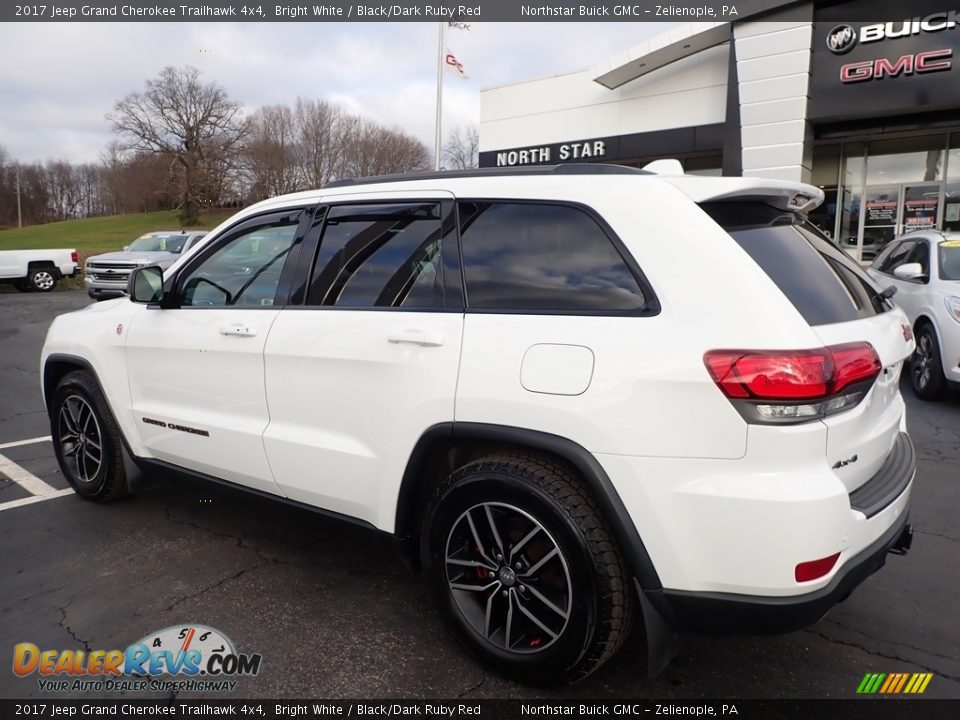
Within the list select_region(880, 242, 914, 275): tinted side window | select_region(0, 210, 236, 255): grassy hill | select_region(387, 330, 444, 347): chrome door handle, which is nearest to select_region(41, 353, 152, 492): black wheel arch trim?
select_region(387, 330, 444, 347): chrome door handle

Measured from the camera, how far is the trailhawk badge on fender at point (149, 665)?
8.14 ft

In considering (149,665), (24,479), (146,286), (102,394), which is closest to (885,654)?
(149,665)

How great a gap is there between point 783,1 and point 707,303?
16.9 meters

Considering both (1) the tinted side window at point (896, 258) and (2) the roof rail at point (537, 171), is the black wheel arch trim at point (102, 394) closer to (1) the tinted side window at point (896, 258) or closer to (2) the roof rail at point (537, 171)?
(2) the roof rail at point (537, 171)

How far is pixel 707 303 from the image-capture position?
2.04m

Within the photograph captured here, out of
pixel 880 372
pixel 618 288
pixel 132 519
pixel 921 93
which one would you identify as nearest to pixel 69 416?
pixel 132 519

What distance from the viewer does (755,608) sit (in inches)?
77.8

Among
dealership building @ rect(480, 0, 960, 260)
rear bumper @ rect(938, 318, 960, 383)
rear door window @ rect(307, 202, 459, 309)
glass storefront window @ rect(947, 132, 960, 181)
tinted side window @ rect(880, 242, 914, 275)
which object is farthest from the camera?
glass storefront window @ rect(947, 132, 960, 181)

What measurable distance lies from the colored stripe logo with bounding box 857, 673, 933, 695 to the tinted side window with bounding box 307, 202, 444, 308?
2076 mm

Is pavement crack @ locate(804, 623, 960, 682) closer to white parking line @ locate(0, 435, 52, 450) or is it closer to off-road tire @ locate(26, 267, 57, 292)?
white parking line @ locate(0, 435, 52, 450)

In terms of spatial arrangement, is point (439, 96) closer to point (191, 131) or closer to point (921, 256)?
point (921, 256)

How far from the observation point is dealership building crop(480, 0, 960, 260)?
1447 centimetres

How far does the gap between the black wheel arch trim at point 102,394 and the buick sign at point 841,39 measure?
16.6m

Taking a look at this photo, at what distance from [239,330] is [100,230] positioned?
81800 mm
